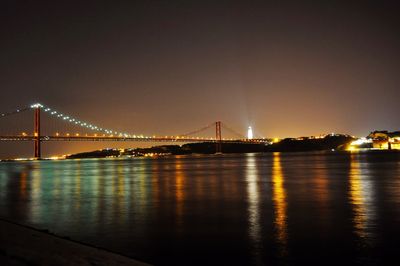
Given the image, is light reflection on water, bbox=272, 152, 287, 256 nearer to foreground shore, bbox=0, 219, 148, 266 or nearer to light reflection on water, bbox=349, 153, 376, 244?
light reflection on water, bbox=349, 153, 376, 244

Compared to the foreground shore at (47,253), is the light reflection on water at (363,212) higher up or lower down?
lower down

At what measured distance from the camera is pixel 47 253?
6090mm

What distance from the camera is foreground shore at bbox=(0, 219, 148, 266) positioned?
18.5 feet

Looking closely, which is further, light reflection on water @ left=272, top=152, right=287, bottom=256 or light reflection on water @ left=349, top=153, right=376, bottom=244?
light reflection on water @ left=349, top=153, right=376, bottom=244

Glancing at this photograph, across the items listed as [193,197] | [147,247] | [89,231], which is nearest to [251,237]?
[147,247]

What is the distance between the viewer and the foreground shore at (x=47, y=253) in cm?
564

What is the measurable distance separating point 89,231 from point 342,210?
20.1ft

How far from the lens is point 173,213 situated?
12.0m

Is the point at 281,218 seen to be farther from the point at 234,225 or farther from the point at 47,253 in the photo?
the point at 47,253

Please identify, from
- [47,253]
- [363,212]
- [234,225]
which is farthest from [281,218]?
[47,253]

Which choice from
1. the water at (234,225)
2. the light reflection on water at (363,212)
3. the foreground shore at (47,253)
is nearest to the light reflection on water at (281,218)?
the water at (234,225)

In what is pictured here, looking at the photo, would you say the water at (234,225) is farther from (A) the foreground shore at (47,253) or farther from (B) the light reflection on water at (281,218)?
(A) the foreground shore at (47,253)

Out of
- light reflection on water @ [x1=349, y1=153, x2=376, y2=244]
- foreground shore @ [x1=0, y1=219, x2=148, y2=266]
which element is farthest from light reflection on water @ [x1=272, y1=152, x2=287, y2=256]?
foreground shore @ [x1=0, y1=219, x2=148, y2=266]

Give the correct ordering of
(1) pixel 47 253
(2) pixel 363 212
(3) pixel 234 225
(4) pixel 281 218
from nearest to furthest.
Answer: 1. (1) pixel 47 253
2. (3) pixel 234 225
3. (4) pixel 281 218
4. (2) pixel 363 212
